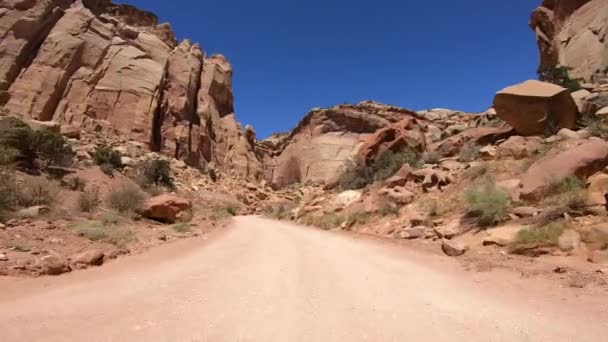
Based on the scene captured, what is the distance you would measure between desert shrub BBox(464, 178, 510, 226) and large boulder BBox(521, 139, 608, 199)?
0.59 m

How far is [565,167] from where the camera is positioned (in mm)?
7844

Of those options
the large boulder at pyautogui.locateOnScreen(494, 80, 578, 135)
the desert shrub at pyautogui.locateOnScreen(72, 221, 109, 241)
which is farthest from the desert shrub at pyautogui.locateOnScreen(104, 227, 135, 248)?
the large boulder at pyautogui.locateOnScreen(494, 80, 578, 135)

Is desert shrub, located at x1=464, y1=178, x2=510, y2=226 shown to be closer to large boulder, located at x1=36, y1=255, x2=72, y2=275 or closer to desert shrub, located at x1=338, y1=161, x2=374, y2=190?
large boulder, located at x1=36, y1=255, x2=72, y2=275

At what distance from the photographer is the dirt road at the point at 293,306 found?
3.13 metres

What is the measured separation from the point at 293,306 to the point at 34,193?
11.6 metres

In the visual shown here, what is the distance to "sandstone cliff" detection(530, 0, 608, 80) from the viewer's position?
1062 inches

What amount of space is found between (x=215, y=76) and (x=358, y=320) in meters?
46.8

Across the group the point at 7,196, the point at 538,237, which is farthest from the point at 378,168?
the point at 7,196

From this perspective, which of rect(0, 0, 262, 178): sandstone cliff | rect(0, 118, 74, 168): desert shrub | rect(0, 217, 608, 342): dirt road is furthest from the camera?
rect(0, 0, 262, 178): sandstone cliff

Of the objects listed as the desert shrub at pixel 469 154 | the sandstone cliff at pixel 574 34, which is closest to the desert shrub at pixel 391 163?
the desert shrub at pixel 469 154

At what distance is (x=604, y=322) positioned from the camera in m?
3.30

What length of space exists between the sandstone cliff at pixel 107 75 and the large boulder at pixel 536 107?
31237 mm

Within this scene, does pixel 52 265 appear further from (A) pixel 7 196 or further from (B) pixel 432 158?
(B) pixel 432 158

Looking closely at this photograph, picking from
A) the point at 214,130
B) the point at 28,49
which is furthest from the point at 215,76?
the point at 28,49
